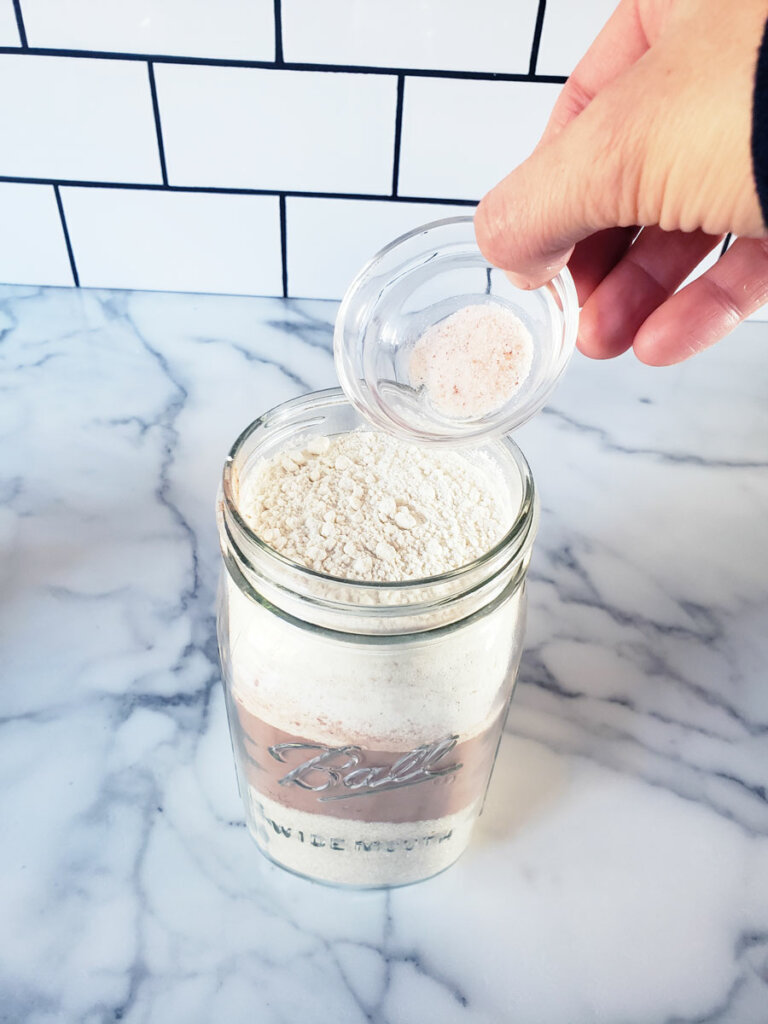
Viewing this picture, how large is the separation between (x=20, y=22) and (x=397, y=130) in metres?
0.31

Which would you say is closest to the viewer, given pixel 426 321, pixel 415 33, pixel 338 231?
pixel 426 321

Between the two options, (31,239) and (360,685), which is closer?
(360,685)

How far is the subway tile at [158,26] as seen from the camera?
0.65 m

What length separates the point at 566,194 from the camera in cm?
33

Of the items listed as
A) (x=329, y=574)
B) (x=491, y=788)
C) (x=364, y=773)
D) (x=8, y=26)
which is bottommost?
(x=491, y=788)

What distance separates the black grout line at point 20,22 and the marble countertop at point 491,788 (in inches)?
9.7

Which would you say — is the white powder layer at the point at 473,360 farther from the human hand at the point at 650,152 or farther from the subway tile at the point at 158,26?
the subway tile at the point at 158,26

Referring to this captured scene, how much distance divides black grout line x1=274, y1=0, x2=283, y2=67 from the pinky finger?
14.8 inches

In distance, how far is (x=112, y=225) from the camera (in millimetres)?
785

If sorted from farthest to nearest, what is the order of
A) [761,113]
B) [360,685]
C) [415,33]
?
[415,33], [360,685], [761,113]

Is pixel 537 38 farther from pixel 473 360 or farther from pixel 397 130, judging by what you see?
pixel 473 360

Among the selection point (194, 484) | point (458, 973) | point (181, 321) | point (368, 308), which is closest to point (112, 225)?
point (181, 321)

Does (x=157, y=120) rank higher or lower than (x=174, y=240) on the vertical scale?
higher

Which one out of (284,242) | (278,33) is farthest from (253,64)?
(284,242)
